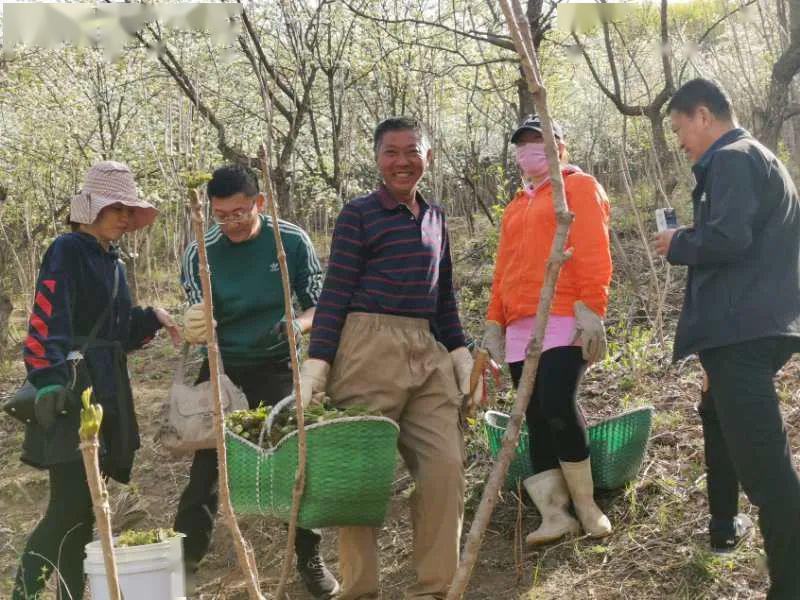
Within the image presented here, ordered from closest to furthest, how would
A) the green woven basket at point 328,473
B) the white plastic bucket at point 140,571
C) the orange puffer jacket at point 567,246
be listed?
the white plastic bucket at point 140,571 < the green woven basket at point 328,473 < the orange puffer jacket at point 567,246

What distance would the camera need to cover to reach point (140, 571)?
2.50m

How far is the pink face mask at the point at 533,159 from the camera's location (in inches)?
Answer: 140

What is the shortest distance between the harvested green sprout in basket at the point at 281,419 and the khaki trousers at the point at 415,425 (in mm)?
161

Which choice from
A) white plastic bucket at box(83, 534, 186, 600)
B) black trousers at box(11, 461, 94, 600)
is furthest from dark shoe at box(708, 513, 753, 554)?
black trousers at box(11, 461, 94, 600)

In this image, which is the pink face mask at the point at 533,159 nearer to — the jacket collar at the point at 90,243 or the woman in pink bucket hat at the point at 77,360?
the woman in pink bucket hat at the point at 77,360

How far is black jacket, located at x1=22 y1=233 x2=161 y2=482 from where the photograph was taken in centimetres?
317

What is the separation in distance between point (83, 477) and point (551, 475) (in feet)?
6.02

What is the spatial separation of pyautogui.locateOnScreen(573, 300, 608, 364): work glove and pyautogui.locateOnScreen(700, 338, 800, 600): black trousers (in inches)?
26.3

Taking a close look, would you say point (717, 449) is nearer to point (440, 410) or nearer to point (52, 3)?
point (440, 410)

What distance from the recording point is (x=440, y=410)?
314 cm

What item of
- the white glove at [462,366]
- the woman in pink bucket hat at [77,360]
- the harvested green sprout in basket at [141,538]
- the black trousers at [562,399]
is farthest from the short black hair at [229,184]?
the harvested green sprout in basket at [141,538]

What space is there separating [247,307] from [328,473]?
1224 mm

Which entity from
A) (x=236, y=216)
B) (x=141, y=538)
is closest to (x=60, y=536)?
(x=141, y=538)

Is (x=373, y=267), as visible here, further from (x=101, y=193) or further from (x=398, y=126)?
(x=101, y=193)
